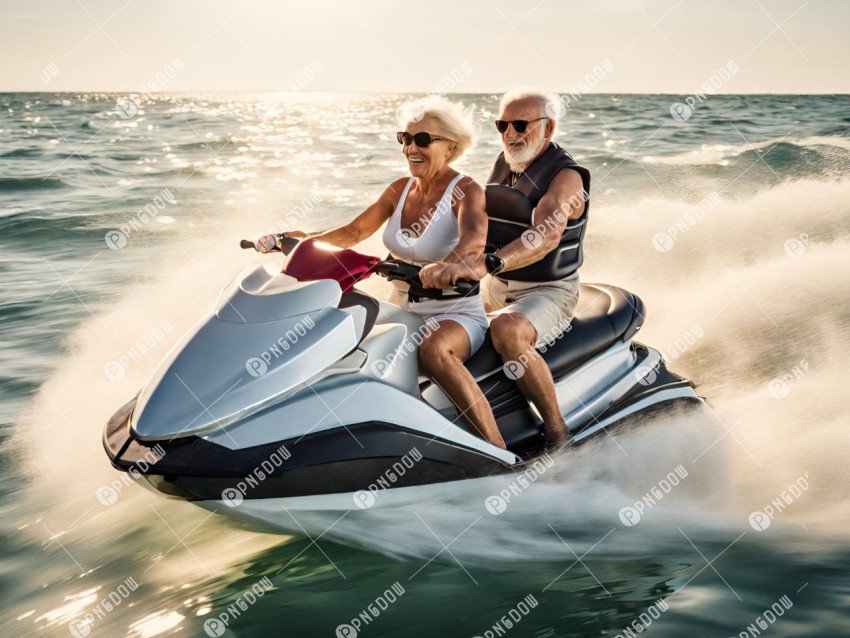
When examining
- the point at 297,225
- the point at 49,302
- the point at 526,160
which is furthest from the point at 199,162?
the point at 526,160

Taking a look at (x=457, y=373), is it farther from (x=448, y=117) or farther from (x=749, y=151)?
(x=749, y=151)

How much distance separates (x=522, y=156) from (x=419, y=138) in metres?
0.77

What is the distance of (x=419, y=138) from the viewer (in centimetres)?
323

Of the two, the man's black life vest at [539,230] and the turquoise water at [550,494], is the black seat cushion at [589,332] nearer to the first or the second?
the man's black life vest at [539,230]

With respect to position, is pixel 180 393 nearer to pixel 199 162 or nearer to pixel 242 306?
pixel 242 306

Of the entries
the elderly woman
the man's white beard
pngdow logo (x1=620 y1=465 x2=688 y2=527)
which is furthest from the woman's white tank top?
pngdow logo (x1=620 y1=465 x2=688 y2=527)

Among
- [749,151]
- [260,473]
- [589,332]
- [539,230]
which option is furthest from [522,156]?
[749,151]

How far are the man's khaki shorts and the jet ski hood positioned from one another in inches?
35.3

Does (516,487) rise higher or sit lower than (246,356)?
lower

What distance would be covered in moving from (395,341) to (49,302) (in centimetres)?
496

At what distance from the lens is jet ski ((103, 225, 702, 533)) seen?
9.21ft

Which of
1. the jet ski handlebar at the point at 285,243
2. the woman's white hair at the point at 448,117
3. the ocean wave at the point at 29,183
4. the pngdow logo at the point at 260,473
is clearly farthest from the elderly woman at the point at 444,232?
the ocean wave at the point at 29,183

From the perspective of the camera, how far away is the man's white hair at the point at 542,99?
3787 mm

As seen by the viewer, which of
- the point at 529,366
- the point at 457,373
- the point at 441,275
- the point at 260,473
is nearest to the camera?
the point at 260,473
